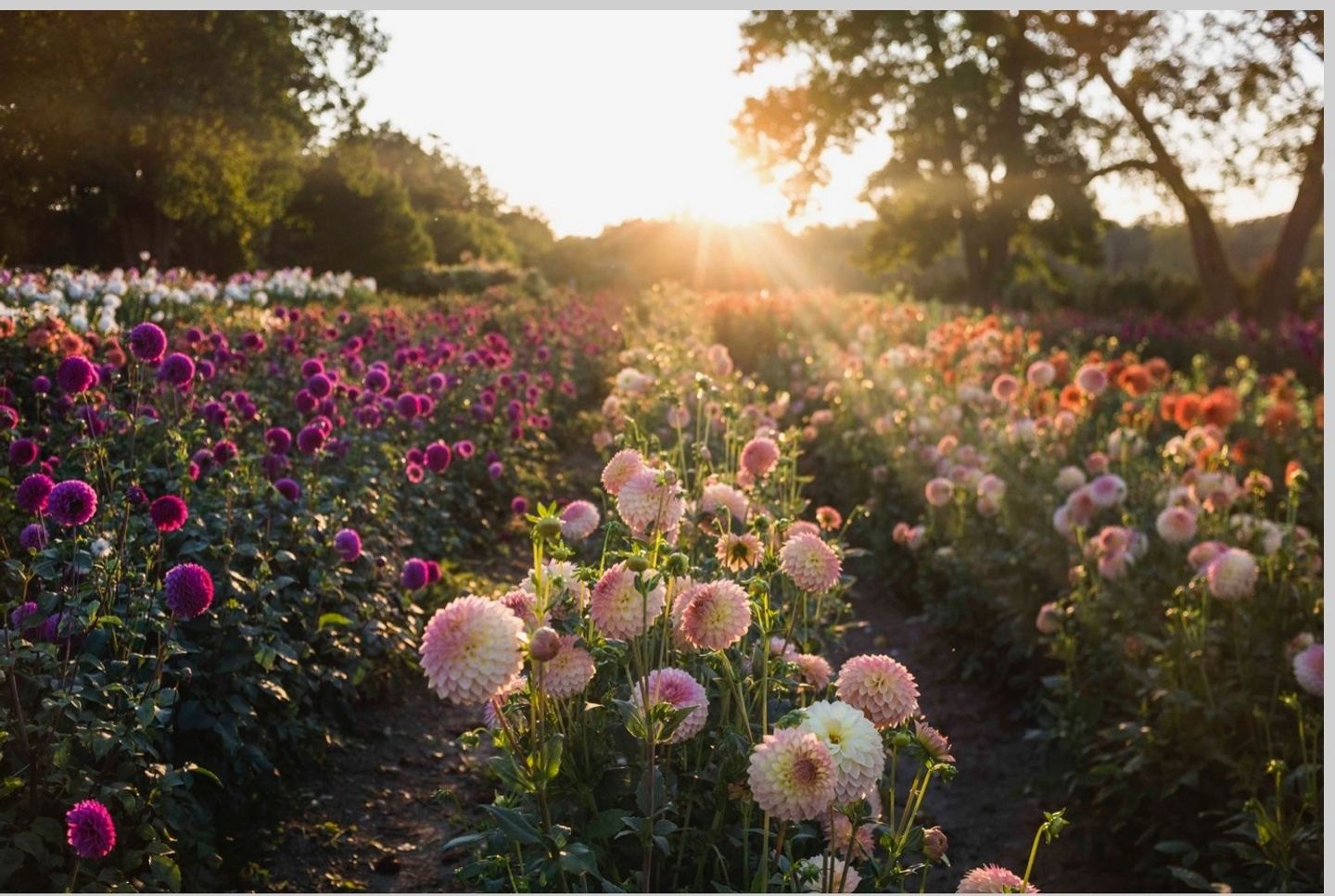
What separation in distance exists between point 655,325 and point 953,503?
29.0ft

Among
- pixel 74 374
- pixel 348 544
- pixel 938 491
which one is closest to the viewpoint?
pixel 74 374

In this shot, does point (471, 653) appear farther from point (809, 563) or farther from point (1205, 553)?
point (1205, 553)

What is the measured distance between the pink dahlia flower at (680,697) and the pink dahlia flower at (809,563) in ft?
0.76

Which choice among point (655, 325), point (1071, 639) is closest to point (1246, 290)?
point (655, 325)

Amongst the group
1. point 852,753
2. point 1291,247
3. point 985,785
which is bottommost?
point 985,785

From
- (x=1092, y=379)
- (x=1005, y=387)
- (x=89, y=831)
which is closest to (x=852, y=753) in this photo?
(x=89, y=831)

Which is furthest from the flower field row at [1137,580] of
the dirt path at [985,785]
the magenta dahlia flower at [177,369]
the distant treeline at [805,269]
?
the distant treeline at [805,269]

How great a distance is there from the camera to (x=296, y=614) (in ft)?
10.2

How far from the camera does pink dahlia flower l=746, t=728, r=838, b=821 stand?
3.72 feet

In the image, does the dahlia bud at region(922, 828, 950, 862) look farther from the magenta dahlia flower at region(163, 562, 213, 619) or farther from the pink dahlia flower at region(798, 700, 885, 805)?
the magenta dahlia flower at region(163, 562, 213, 619)

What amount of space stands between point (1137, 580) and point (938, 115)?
57.7 ft

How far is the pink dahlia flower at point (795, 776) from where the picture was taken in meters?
1.13

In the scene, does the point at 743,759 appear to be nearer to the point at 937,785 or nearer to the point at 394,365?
the point at 937,785

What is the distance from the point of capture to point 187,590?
83.0 inches
